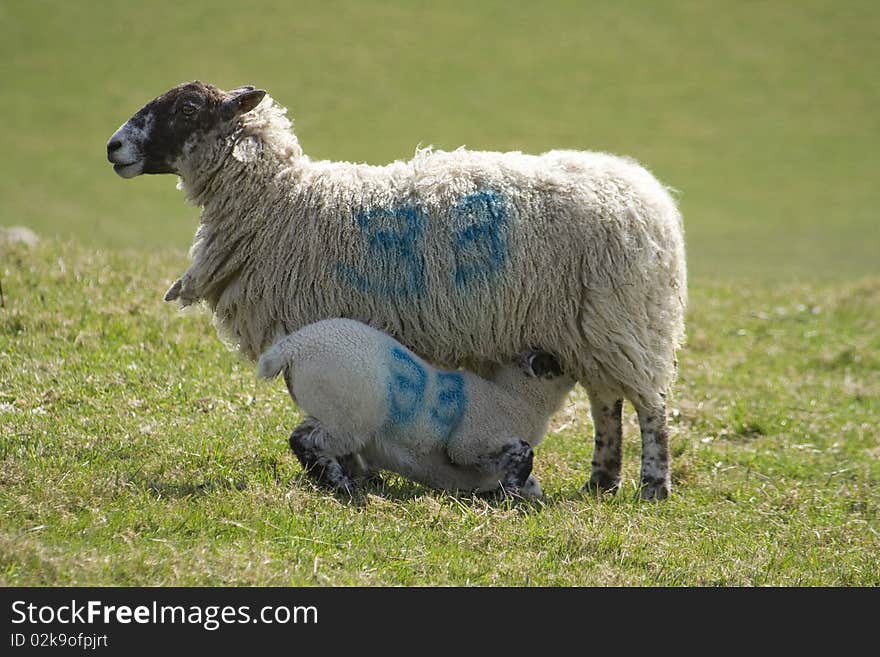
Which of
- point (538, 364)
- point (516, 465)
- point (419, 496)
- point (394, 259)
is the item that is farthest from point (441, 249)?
point (419, 496)

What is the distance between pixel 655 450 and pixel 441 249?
1.74 m

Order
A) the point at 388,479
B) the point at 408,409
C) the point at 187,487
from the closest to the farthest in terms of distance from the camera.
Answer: the point at 187,487
the point at 408,409
the point at 388,479

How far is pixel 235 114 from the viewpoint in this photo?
6984 millimetres

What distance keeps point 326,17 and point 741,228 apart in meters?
19.3

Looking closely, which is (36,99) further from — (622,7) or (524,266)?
(524,266)

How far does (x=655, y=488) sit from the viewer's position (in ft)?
22.9

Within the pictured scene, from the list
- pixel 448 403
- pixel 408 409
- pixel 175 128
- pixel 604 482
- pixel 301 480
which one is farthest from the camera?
pixel 604 482

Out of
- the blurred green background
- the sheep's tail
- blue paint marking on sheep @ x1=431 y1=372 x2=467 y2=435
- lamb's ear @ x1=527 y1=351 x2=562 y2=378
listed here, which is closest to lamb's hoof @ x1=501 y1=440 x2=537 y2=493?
blue paint marking on sheep @ x1=431 y1=372 x2=467 y2=435

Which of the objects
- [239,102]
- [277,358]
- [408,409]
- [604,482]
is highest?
[239,102]

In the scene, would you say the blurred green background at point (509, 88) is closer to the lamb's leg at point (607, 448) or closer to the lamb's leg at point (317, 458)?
the lamb's leg at point (607, 448)

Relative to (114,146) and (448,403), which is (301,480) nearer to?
(448,403)

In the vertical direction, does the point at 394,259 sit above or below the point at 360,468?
above

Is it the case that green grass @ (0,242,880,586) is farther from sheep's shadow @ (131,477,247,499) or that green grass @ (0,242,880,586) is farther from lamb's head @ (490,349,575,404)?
lamb's head @ (490,349,575,404)

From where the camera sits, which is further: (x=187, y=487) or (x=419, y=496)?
(x=419, y=496)
